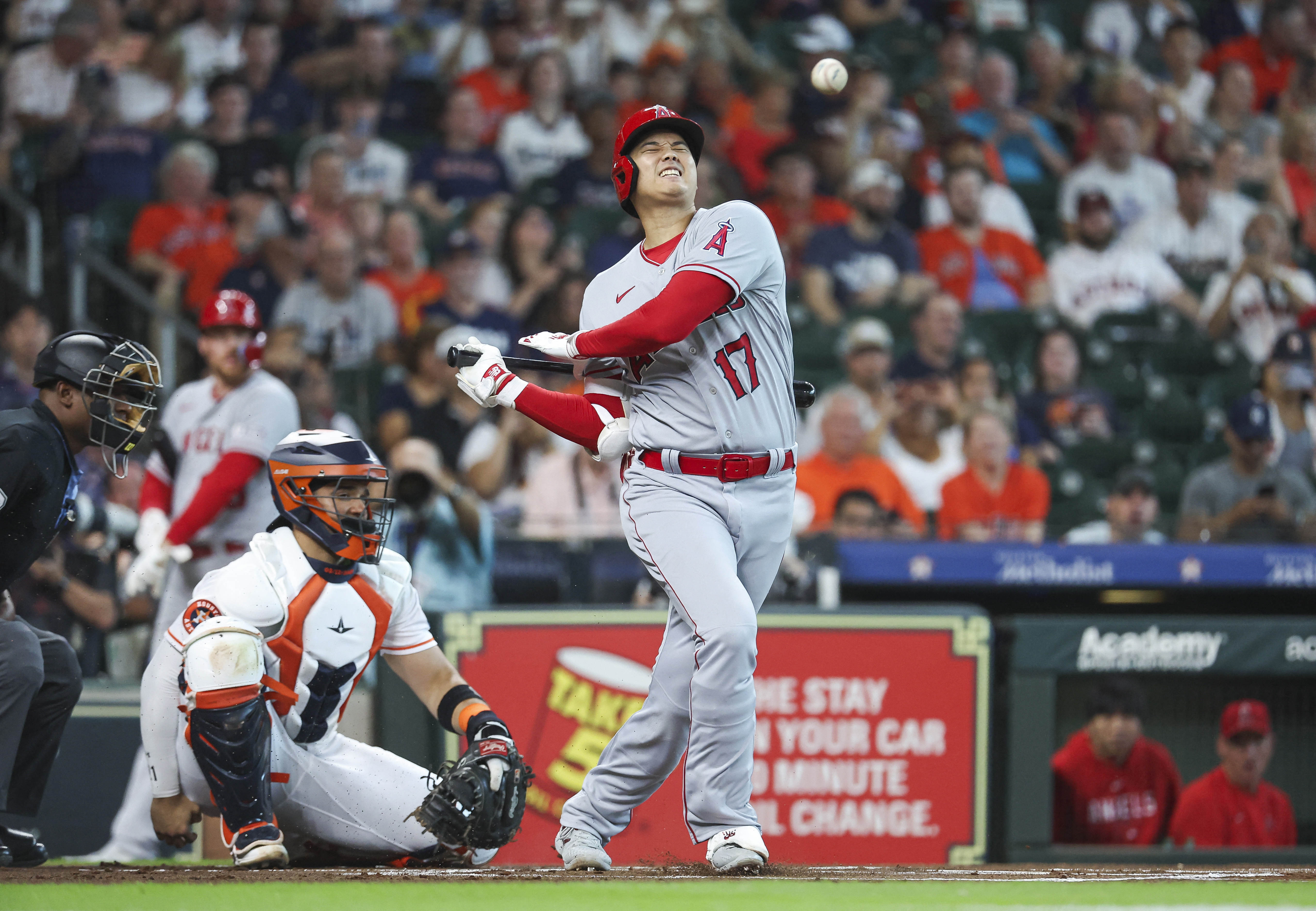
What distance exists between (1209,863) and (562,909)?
3.68m

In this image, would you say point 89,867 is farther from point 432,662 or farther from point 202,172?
point 202,172

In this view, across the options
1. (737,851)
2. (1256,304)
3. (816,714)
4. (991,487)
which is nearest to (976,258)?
(1256,304)

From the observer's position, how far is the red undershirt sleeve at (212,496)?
512 cm

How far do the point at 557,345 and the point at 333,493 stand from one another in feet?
2.32

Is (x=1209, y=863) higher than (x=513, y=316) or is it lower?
lower

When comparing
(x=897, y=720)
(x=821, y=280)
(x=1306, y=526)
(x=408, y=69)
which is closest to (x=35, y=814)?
(x=897, y=720)

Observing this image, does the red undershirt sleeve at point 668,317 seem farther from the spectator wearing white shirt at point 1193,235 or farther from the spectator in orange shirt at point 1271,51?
the spectator in orange shirt at point 1271,51

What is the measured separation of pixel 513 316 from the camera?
829 cm

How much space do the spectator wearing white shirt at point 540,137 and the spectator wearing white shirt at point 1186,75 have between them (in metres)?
4.41

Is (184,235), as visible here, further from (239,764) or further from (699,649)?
(699,649)

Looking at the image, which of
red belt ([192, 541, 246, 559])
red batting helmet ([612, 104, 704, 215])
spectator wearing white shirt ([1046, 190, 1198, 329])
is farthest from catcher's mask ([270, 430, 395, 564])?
spectator wearing white shirt ([1046, 190, 1198, 329])

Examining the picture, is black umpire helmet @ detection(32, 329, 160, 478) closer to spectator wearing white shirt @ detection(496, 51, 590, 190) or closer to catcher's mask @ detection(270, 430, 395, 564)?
catcher's mask @ detection(270, 430, 395, 564)

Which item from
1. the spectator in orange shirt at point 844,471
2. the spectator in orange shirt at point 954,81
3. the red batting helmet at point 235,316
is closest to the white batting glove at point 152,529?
the red batting helmet at point 235,316

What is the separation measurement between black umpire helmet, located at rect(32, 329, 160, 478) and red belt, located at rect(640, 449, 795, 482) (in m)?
1.50
